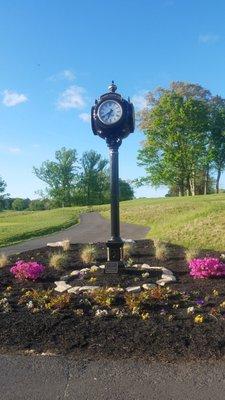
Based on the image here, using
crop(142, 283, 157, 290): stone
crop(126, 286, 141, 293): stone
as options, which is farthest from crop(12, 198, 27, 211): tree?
crop(126, 286, 141, 293): stone

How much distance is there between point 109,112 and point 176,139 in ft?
128

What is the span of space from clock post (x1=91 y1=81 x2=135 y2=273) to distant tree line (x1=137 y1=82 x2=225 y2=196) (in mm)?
38137

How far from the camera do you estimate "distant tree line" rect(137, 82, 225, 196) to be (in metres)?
48.1

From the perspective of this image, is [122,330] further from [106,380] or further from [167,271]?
[167,271]

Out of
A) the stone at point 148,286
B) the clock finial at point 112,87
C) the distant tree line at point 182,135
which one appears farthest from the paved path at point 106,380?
the distant tree line at point 182,135

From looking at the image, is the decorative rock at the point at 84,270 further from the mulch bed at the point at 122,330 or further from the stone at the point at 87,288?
the mulch bed at the point at 122,330

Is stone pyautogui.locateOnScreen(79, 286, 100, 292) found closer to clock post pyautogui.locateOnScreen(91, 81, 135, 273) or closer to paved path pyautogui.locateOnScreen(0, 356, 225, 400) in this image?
clock post pyautogui.locateOnScreen(91, 81, 135, 273)

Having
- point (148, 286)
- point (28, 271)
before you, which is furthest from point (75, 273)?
point (148, 286)

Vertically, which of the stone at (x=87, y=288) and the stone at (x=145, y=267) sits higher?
the stone at (x=145, y=267)

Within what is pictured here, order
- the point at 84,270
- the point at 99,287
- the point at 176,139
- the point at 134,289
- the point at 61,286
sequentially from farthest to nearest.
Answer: the point at 176,139 < the point at 84,270 < the point at 61,286 < the point at 99,287 < the point at 134,289

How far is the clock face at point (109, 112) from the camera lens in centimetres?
976

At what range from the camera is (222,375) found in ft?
15.1

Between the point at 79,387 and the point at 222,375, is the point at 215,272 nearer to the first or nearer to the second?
the point at 222,375

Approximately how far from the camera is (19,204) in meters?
95.8
